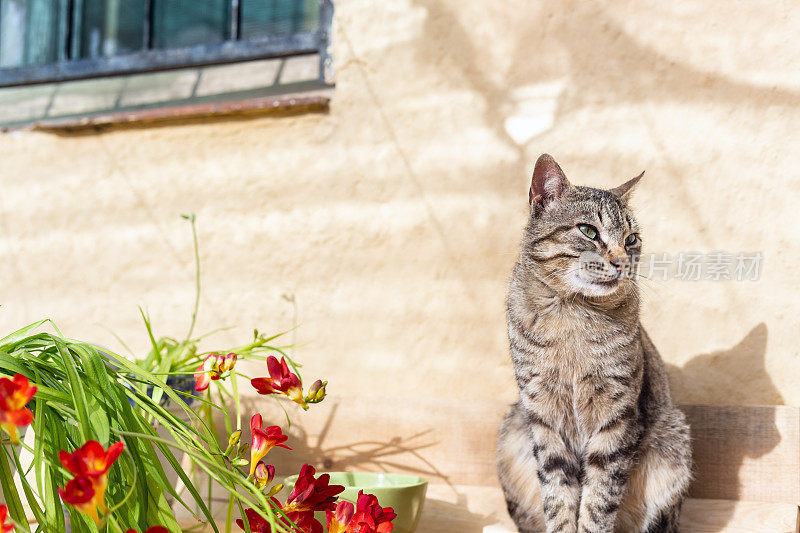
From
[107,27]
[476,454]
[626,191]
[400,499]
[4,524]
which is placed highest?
[107,27]

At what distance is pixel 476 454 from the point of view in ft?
4.85

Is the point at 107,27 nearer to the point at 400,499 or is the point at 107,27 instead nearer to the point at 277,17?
the point at 277,17

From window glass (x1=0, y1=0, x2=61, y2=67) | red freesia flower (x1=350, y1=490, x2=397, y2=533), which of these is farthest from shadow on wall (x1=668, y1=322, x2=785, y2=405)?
window glass (x1=0, y1=0, x2=61, y2=67)

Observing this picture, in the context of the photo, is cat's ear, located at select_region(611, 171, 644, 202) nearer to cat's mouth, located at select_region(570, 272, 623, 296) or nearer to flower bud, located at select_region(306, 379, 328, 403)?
cat's mouth, located at select_region(570, 272, 623, 296)

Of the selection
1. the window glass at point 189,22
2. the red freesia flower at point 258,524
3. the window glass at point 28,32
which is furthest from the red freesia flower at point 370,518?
the window glass at point 28,32

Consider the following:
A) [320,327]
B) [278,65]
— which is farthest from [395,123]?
[320,327]

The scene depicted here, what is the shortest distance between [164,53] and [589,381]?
146cm

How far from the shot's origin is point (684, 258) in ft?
4.69

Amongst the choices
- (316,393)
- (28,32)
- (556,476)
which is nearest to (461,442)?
(556,476)

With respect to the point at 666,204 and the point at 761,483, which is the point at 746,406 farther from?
the point at 666,204

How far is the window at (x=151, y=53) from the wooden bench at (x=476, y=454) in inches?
33.6

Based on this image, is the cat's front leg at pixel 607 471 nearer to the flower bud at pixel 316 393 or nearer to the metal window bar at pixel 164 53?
the flower bud at pixel 316 393

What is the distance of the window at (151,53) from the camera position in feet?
5.95

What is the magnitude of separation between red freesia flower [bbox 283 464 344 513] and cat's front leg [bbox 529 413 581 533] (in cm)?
44
